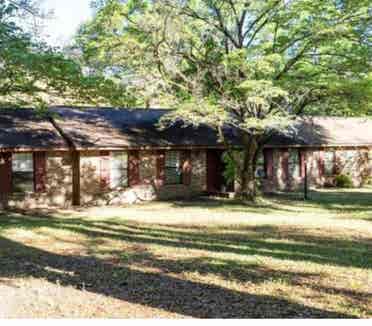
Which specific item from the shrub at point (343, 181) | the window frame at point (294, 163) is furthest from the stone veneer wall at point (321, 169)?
the shrub at point (343, 181)

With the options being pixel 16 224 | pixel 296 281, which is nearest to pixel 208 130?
pixel 16 224

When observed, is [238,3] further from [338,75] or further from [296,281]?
[296,281]

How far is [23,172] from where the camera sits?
21.0 metres

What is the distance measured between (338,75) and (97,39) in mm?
9443

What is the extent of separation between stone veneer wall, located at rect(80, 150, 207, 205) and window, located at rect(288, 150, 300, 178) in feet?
20.1

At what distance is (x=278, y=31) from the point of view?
68.2 ft

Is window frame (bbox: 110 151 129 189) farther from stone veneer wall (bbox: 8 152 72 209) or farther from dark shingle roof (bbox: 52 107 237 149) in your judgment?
stone veneer wall (bbox: 8 152 72 209)

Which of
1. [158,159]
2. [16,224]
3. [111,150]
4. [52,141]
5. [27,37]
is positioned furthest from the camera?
[158,159]

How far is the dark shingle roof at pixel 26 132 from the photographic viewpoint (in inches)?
805

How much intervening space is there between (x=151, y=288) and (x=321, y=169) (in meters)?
24.3

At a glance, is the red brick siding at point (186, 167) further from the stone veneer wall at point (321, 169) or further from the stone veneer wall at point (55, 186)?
the stone veneer wall at point (55, 186)

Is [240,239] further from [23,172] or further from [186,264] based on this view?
[23,172]

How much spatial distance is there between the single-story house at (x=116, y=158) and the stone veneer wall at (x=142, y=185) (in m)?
0.04

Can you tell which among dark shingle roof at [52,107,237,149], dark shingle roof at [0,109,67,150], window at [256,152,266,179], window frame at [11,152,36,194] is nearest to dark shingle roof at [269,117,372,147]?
window at [256,152,266,179]
